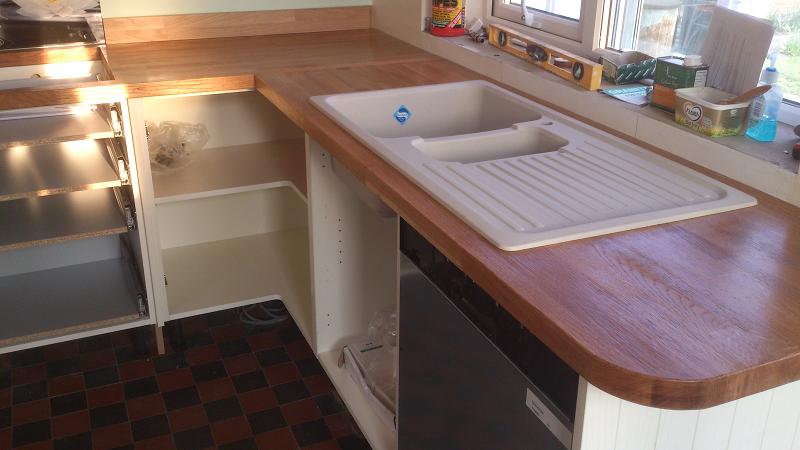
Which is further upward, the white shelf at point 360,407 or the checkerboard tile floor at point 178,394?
the white shelf at point 360,407

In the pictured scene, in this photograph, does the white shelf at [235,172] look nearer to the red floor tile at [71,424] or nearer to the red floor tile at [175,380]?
the red floor tile at [175,380]

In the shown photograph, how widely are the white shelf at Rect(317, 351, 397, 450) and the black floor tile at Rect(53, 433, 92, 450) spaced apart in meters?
0.64

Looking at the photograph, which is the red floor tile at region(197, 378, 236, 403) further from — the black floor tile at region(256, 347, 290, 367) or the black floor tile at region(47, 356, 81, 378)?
the black floor tile at region(47, 356, 81, 378)

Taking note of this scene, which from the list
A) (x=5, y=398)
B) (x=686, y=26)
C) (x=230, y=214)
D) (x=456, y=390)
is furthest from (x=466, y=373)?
(x=230, y=214)

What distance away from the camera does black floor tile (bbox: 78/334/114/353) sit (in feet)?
8.49

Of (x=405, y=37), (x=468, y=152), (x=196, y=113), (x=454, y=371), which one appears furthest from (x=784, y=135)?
(x=196, y=113)

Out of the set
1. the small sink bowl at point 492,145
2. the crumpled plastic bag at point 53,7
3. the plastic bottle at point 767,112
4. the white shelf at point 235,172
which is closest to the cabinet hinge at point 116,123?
the white shelf at point 235,172

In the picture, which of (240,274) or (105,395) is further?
(240,274)

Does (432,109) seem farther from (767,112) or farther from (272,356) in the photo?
(272,356)

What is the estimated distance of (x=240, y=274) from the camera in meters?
2.66

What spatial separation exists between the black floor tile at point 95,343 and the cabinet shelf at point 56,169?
1.98 feet

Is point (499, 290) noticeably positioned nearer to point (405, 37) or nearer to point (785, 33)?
point (785, 33)

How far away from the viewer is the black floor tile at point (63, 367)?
2455 millimetres

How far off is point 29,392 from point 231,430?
641mm
